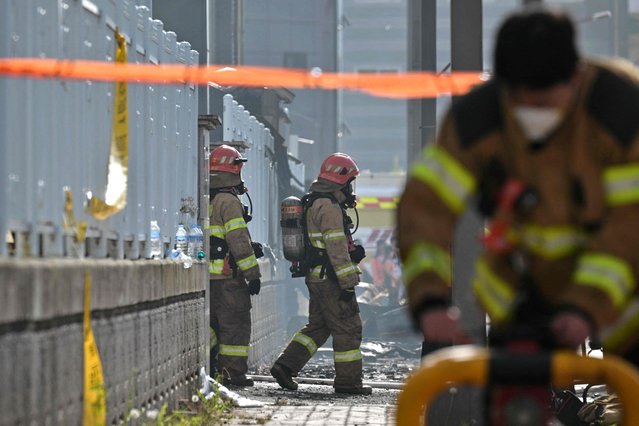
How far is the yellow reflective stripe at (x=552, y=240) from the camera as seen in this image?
448cm

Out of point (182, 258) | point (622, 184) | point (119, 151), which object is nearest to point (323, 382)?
point (182, 258)

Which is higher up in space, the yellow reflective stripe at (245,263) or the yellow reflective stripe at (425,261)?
the yellow reflective stripe at (425,261)

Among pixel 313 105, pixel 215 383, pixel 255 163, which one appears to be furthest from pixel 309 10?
pixel 215 383

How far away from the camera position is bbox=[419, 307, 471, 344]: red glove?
4184 mm

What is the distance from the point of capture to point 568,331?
4020 millimetres

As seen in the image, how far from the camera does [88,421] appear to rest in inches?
304

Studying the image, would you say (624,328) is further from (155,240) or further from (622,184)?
(155,240)

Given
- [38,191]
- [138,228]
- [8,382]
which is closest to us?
[8,382]

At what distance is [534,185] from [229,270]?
11.9 metres

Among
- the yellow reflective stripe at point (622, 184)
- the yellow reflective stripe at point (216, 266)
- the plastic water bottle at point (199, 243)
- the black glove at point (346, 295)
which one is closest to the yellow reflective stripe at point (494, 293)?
the yellow reflective stripe at point (622, 184)

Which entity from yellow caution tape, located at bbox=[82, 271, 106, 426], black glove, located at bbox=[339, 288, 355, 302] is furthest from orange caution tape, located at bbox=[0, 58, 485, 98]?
black glove, located at bbox=[339, 288, 355, 302]

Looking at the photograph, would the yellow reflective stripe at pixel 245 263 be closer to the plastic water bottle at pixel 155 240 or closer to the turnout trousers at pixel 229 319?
the turnout trousers at pixel 229 319

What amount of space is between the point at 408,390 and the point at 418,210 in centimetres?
61

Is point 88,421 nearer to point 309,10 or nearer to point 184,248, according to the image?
point 184,248
